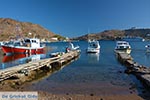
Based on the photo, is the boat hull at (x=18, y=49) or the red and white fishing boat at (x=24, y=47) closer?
the boat hull at (x=18, y=49)

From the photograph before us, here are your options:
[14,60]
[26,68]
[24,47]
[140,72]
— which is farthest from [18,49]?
[140,72]

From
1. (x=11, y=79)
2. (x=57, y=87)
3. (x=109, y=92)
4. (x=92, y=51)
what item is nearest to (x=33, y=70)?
(x=11, y=79)

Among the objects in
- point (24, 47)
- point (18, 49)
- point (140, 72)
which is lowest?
point (140, 72)

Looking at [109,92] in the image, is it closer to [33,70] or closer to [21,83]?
[21,83]

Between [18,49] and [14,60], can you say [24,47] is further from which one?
[14,60]

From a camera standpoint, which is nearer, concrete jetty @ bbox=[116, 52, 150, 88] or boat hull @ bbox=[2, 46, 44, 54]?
concrete jetty @ bbox=[116, 52, 150, 88]

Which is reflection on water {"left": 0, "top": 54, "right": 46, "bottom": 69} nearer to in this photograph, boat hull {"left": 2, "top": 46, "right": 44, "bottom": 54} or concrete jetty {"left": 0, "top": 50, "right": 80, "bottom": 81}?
concrete jetty {"left": 0, "top": 50, "right": 80, "bottom": 81}

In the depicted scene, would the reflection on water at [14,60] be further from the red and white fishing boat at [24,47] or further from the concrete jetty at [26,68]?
the red and white fishing boat at [24,47]

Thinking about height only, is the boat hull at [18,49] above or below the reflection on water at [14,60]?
above

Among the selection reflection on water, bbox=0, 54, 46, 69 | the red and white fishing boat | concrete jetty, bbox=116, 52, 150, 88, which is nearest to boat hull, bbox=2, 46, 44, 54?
the red and white fishing boat

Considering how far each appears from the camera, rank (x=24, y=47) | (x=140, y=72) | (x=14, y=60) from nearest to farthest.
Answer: (x=140, y=72), (x=14, y=60), (x=24, y=47)

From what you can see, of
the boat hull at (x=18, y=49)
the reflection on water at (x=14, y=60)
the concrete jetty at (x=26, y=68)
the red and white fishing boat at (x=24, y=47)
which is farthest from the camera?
the red and white fishing boat at (x=24, y=47)

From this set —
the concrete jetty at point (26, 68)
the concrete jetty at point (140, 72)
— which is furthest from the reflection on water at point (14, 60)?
the concrete jetty at point (140, 72)

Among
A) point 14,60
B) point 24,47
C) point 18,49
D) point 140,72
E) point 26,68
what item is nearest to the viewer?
point 140,72
